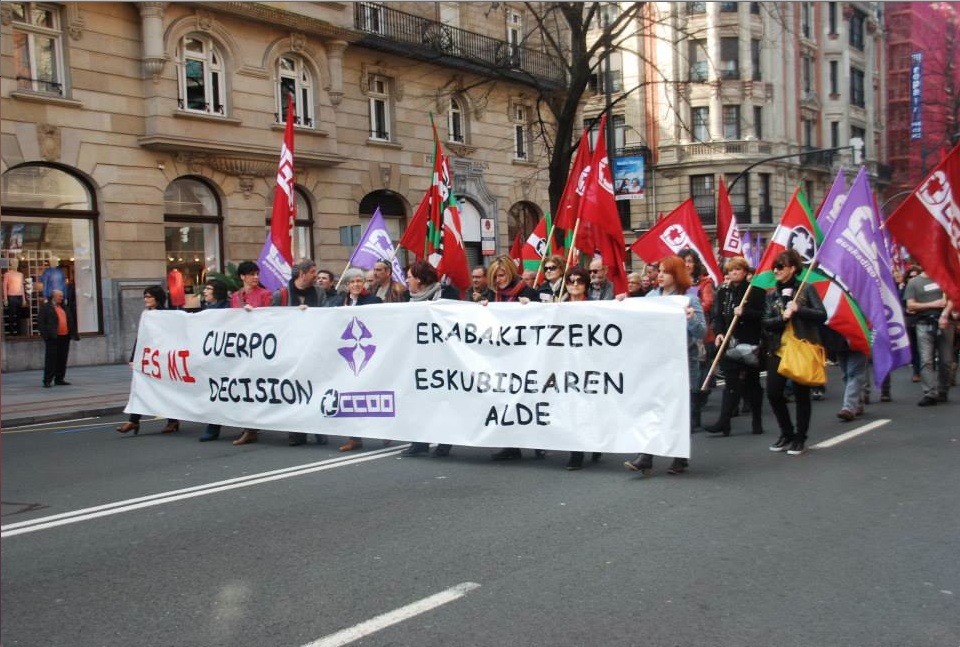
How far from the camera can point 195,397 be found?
10.3 metres

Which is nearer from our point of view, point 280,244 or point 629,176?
point 280,244

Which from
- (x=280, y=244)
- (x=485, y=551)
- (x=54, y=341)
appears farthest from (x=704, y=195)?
(x=485, y=551)

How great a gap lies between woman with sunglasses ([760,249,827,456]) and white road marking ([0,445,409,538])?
348cm

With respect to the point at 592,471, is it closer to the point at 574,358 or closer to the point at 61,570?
the point at 574,358

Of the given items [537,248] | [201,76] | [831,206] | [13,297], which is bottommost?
[13,297]

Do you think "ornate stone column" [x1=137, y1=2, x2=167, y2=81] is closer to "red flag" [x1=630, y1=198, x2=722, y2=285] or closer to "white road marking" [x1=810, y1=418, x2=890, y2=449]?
"red flag" [x1=630, y1=198, x2=722, y2=285]

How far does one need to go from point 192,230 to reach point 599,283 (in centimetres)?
1526

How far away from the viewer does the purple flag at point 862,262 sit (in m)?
9.27

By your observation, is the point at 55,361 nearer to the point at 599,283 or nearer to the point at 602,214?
the point at 602,214

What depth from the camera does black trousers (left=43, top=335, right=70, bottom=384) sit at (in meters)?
16.7

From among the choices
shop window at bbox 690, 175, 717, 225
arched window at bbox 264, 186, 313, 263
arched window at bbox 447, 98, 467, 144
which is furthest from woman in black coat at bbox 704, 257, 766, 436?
shop window at bbox 690, 175, 717, 225

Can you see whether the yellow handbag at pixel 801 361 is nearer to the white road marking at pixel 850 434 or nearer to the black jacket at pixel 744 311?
the white road marking at pixel 850 434

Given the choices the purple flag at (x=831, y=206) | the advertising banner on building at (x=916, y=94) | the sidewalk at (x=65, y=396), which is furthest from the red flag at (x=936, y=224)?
the advertising banner on building at (x=916, y=94)

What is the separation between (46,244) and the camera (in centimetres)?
1981
